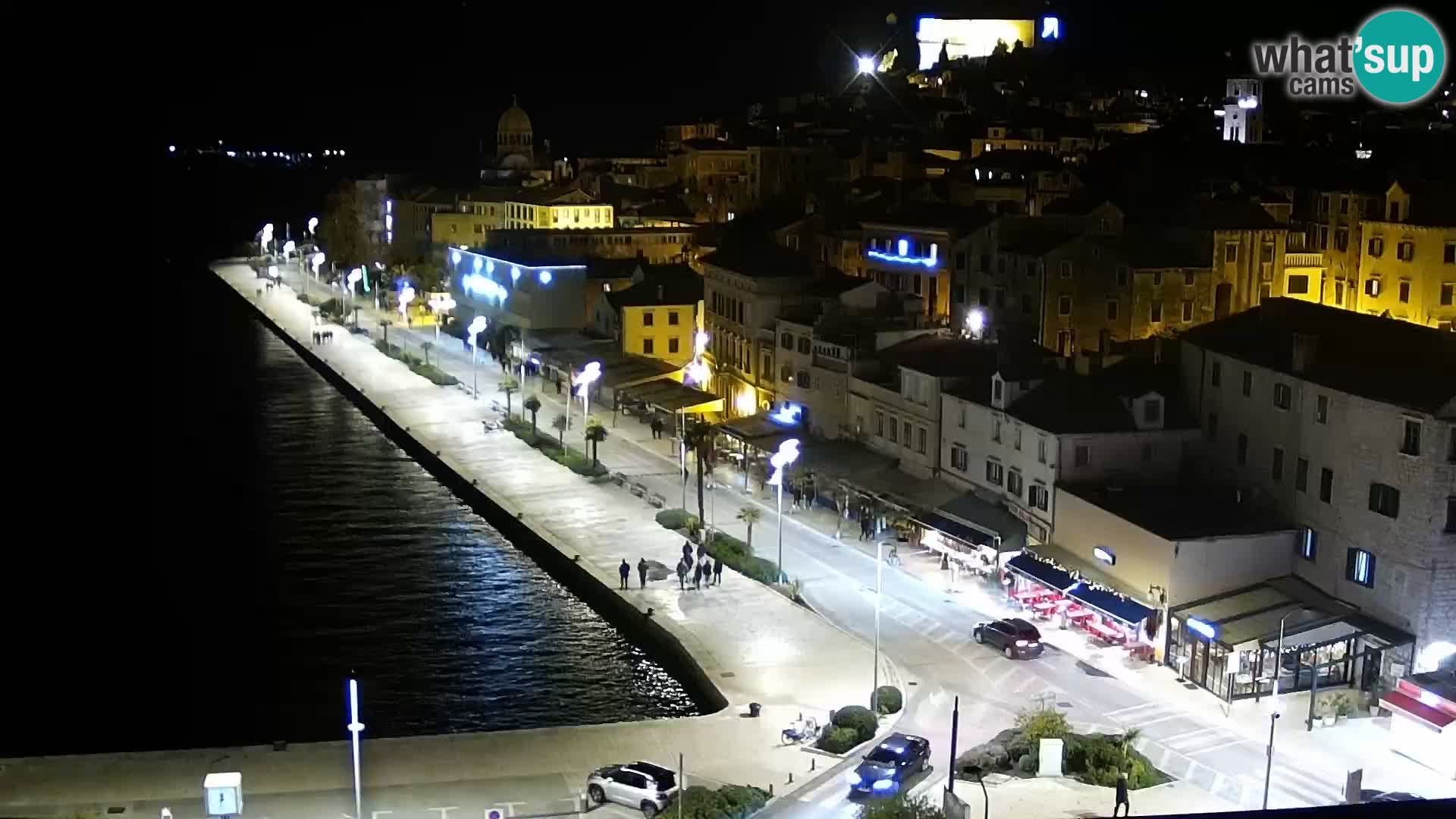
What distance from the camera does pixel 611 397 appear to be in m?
59.0

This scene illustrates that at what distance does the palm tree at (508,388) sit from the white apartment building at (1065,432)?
878 inches

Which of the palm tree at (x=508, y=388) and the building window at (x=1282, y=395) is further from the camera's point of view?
the palm tree at (x=508, y=388)

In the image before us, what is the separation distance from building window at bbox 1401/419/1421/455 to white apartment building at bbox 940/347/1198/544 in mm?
7357

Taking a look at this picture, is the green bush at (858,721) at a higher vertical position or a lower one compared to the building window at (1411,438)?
lower

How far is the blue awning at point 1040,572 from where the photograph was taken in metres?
33.5

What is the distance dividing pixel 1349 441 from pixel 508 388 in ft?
112

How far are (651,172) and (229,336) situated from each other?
28.0 meters

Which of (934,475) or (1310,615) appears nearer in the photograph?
(1310,615)

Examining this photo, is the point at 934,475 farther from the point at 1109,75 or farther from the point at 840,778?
the point at 1109,75

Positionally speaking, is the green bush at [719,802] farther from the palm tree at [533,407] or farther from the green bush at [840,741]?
the palm tree at [533,407]

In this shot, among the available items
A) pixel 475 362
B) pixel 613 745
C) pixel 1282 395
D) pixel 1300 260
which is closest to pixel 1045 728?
pixel 613 745

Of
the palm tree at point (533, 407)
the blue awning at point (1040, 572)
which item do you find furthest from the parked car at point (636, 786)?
the palm tree at point (533, 407)

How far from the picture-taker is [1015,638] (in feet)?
102

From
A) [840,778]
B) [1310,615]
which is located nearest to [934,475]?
[1310,615]
